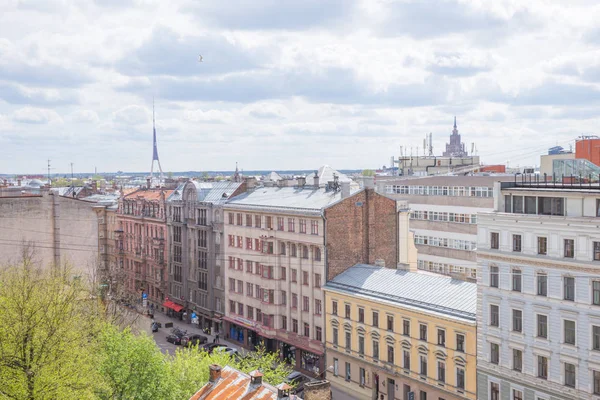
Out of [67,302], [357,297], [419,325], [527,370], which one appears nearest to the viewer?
[67,302]

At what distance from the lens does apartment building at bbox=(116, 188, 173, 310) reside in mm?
102125

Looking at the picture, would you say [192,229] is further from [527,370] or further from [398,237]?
[527,370]

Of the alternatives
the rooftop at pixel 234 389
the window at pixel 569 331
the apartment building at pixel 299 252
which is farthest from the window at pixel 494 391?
the apartment building at pixel 299 252

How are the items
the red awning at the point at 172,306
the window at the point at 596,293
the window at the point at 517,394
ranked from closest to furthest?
the window at the point at 596,293
the window at the point at 517,394
the red awning at the point at 172,306

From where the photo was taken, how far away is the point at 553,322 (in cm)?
4584

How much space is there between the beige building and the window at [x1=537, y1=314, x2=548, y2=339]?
39899mm

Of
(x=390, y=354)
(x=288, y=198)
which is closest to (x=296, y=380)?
(x=390, y=354)

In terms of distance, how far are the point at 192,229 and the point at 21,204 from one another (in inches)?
1260

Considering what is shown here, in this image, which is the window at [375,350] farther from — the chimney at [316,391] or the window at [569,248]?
the chimney at [316,391]

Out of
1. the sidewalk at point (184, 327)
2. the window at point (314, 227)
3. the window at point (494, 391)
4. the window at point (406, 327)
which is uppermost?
the window at point (314, 227)

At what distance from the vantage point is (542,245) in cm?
4666

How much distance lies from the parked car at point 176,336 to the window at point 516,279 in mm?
47039

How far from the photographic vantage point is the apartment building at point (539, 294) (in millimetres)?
43969

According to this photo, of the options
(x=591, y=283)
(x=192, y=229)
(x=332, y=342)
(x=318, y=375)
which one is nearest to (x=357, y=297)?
Answer: (x=332, y=342)
